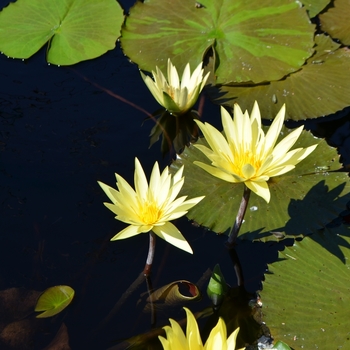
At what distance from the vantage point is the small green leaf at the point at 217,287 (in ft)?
9.00

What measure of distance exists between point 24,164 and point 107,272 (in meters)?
1.02

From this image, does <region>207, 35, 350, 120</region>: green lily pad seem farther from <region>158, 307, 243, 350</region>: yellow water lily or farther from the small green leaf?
<region>158, 307, 243, 350</region>: yellow water lily

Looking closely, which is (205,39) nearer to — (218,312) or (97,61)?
(97,61)

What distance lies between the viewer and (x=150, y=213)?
257cm

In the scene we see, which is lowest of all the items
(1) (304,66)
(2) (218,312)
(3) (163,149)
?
(2) (218,312)

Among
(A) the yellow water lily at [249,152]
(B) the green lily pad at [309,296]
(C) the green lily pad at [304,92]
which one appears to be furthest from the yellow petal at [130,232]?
(C) the green lily pad at [304,92]

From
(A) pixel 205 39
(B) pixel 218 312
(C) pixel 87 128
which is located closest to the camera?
(B) pixel 218 312

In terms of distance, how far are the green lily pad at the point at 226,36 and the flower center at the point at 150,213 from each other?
5.23 ft

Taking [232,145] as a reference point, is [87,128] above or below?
below

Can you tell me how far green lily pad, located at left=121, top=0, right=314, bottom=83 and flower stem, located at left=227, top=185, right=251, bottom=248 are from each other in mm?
1341

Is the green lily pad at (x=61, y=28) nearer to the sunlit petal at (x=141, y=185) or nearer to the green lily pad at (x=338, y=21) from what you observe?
the green lily pad at (x=338, y=21)

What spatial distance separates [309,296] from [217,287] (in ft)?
1.47

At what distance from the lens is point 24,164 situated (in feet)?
11.6

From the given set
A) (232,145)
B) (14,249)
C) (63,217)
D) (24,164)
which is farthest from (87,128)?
(232,145)
